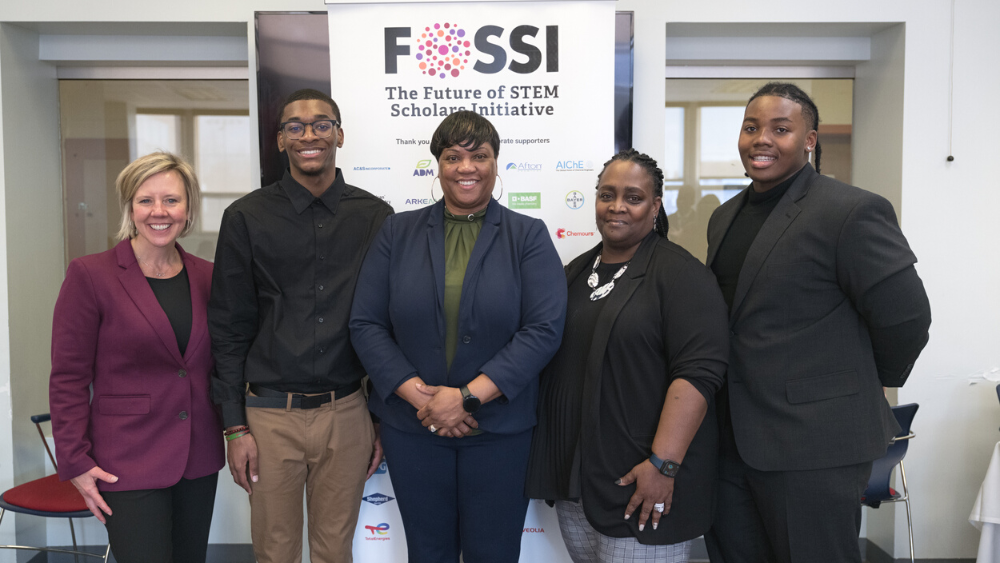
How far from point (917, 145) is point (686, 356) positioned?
238 cm

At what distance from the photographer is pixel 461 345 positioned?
193cm

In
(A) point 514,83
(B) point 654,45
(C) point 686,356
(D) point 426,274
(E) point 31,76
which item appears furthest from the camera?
(E) point 31,76

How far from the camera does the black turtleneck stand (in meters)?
1.95

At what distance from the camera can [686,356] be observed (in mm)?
1781

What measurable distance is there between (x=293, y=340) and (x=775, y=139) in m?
1.67

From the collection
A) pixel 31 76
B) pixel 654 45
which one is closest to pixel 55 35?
pixel 31 76

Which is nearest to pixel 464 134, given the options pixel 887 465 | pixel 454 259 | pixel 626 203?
pixel 454 259

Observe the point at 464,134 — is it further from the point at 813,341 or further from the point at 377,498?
the point at 377,498

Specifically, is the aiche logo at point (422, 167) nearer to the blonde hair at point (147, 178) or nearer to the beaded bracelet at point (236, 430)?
the blonde hair at point (147, 178)

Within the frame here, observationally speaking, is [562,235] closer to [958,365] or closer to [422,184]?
[422,184]

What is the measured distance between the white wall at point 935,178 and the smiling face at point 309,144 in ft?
3.90

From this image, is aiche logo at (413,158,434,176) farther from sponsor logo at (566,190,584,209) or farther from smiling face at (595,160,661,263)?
smiling face at (595,160,661,263)

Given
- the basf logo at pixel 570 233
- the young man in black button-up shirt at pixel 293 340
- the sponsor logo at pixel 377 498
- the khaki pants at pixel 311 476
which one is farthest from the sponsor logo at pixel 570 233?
the sponsor logo at pixel 377 498

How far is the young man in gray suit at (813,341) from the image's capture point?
5.62ft
